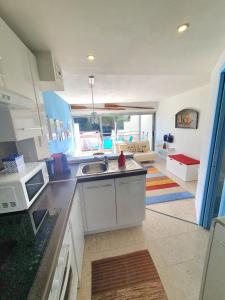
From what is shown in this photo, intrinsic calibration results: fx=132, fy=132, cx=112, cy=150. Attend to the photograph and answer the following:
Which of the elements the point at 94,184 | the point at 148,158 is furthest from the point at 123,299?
the point at 148,158

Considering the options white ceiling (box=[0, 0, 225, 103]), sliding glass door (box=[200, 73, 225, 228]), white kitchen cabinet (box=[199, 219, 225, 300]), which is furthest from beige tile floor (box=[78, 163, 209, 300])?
white ceiling (box=[0, 0, 225, 103])

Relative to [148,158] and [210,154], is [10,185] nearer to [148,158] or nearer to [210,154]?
[210,154]

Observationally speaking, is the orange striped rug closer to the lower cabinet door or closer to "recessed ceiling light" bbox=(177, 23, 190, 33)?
the lower cabinet door

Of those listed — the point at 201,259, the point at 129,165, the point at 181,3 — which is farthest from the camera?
the point at 129,165

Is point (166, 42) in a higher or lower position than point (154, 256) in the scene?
higher

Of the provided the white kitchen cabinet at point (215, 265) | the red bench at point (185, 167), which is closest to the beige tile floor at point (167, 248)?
the white kitchen cabinet at point (215, 265)

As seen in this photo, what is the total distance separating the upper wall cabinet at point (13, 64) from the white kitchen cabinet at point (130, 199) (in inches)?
55.2

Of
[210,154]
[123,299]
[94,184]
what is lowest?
[123,299]

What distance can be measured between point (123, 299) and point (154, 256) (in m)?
0.56

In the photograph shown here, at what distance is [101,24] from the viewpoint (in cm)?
107

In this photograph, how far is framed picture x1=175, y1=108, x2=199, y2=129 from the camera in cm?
365

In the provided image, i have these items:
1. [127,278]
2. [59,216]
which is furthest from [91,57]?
[127,278]

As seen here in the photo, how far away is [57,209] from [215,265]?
3.95 feet

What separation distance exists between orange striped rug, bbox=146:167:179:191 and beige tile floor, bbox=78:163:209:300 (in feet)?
2.87
